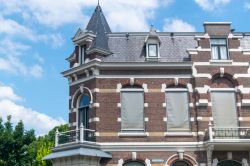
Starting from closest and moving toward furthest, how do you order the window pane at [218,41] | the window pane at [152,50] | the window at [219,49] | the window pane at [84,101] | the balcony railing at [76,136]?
1. the balcony railing at [76,136]
2. the window pane at [84,101]
3. the window at [219,49]
4. the window pane at [218,41]
5. the window pane at [152,50]

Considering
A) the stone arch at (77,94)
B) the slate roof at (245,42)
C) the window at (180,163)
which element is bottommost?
the window at (180,163)

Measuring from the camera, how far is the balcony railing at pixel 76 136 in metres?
22.3

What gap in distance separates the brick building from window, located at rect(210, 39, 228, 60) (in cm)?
6

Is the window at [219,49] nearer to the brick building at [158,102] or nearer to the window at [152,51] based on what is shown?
the brick building at [158,102]

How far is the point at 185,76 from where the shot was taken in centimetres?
2427

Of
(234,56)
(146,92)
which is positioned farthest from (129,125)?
(234,56)

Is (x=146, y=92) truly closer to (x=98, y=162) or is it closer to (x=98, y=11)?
(x=98, y=162)

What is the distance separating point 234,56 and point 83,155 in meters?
10.8

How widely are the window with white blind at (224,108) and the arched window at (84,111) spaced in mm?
7425

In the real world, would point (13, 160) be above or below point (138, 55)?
below

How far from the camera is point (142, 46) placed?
25.7 m

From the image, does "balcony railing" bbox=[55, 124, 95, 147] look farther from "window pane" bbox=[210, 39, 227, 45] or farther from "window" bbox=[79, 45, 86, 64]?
"window pane" bbox=[210, 39, 227, 45]

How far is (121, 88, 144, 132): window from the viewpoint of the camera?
77.0ft

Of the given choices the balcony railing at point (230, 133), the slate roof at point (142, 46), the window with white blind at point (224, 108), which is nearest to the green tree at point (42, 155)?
the slate roof at point (142, 46)
